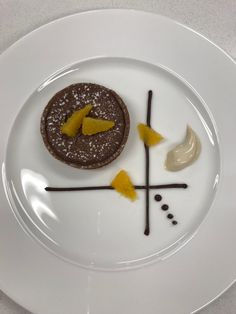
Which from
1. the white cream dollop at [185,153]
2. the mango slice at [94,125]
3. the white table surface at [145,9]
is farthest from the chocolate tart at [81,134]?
the white table surface at [145,9]

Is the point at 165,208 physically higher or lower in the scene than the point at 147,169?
lower

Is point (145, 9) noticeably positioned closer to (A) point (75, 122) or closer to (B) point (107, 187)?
(A) point (75, 122)

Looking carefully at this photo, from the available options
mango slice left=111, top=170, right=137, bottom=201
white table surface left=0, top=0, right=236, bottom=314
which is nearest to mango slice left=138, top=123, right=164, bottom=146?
mango slice left=111, top=170, right=137, bottom=201

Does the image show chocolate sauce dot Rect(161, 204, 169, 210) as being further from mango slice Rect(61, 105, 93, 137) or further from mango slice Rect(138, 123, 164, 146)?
mango slice Rect(61, 105, 93, 137)

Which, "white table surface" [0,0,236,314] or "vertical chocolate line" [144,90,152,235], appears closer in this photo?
"vertical chocolate line" [144,90,152,235]

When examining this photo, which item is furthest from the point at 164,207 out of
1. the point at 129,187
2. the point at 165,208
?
the point at 129,187
